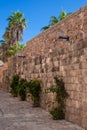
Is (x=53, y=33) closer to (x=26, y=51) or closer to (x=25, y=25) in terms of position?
(x=26, y=51)

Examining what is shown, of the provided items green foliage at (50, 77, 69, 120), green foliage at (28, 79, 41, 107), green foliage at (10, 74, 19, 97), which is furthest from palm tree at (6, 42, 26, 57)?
green foliage at (50, 77, 69, 120)

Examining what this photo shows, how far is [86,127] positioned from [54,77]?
263 centimetres

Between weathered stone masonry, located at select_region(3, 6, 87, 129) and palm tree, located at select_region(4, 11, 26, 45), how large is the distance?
1013 inches

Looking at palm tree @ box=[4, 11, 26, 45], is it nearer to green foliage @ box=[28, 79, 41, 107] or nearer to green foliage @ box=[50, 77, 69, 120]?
green foliage @ box=[28, 79, 41, 107]

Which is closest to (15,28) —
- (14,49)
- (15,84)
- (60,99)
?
(14,49)

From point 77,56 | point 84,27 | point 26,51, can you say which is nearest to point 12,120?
point 77,56

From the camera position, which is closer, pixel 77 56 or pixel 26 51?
pixel 77 56

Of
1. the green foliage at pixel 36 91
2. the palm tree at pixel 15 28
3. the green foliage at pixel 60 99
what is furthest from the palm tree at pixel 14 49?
the green foliage at pixel 60 99

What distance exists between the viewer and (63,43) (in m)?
11.0

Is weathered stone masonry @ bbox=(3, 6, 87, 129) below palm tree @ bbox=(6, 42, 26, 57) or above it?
below

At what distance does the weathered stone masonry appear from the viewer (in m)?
7.04

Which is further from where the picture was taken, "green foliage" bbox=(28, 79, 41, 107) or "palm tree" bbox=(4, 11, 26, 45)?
"palm tree" bbox=(4, 11, 26, 45)

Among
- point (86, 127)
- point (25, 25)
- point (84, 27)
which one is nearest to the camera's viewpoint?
point (86, 127)

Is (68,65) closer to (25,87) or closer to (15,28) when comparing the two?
(25,87)
